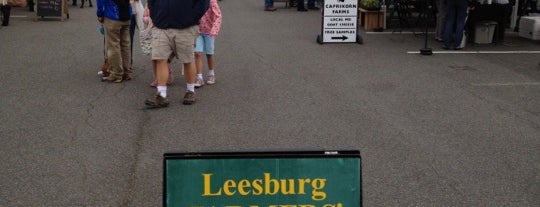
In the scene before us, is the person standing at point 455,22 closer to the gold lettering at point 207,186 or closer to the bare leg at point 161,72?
the bare leg at point 161,72

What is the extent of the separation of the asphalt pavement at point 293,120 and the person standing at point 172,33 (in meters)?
0.38

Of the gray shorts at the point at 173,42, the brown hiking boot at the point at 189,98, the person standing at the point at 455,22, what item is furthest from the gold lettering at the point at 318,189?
the person standing at the point at 455,22

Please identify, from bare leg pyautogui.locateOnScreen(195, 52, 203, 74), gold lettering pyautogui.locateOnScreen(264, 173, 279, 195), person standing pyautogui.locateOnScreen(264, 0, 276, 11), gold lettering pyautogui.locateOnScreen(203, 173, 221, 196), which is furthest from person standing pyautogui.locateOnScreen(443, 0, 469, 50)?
gold lettering pyautogui.locateOnScreen(203, 173, 221, 196)

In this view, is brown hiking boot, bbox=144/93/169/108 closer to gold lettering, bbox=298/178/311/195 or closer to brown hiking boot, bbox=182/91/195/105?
brown hiking boot, bbox=182/91/195/105

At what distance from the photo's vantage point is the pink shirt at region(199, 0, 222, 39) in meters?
8.97

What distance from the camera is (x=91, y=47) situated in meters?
13.3

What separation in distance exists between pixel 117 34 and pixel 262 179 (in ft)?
22.6

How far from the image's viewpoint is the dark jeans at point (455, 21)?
12.8m

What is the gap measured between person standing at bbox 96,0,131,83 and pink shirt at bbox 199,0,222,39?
1136 mm

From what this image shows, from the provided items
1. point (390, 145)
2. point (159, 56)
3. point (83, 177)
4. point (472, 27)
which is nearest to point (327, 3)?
point (472, 27)

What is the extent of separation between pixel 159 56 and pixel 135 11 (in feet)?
5.99

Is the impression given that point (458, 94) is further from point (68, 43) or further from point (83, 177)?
point (68, 43)

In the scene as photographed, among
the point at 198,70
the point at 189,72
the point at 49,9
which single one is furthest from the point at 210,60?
the point at 49,9

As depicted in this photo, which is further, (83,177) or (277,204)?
(83,177)
